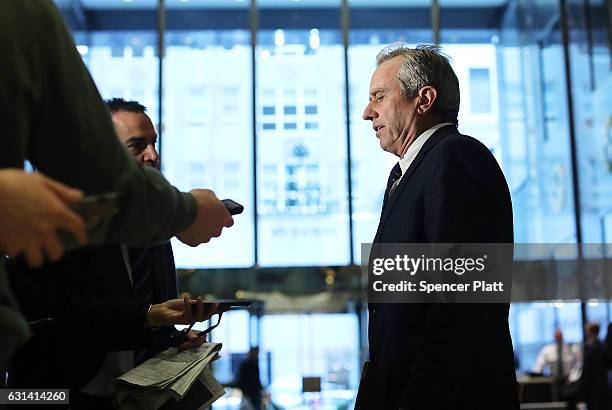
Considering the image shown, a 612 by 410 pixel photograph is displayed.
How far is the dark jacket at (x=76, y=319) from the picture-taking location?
81.5 inches

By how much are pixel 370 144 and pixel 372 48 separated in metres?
1.57

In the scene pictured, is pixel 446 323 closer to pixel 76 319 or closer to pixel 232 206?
pixel 76 319

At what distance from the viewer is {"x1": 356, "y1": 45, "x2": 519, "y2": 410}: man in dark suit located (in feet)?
6.70

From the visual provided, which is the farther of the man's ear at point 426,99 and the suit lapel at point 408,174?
the man's ear at point 426,99

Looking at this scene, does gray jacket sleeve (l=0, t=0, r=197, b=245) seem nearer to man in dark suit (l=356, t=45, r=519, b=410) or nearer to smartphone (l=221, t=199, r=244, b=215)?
smartphone (l=221, t=199, r=244, b=215)

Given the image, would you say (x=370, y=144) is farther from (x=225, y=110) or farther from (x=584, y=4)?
(x=584, y=4)

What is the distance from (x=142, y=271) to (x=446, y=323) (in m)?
0.94

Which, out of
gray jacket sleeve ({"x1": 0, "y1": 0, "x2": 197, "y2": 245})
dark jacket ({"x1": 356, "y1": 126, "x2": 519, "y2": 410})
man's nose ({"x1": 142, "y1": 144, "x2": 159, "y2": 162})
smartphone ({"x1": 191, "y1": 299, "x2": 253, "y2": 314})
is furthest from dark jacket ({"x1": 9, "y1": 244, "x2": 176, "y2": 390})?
gray jacket sleeve ({"x1": 0, "y1": 0, "x2": 197, "y2": 245})

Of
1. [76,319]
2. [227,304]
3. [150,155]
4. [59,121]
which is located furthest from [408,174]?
[59,121]

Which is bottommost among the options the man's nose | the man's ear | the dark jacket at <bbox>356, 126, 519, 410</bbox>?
the dark jacket at <bbox>356, 126, 519, 410</bbox>

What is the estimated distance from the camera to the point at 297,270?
484 inches

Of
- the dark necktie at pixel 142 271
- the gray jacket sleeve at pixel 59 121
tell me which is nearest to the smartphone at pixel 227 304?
the dark necktie at pixel 142 271

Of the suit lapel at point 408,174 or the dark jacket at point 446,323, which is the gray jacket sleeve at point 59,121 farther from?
the suit lapel at point 408,174

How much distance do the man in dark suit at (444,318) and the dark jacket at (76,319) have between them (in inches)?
24.6
